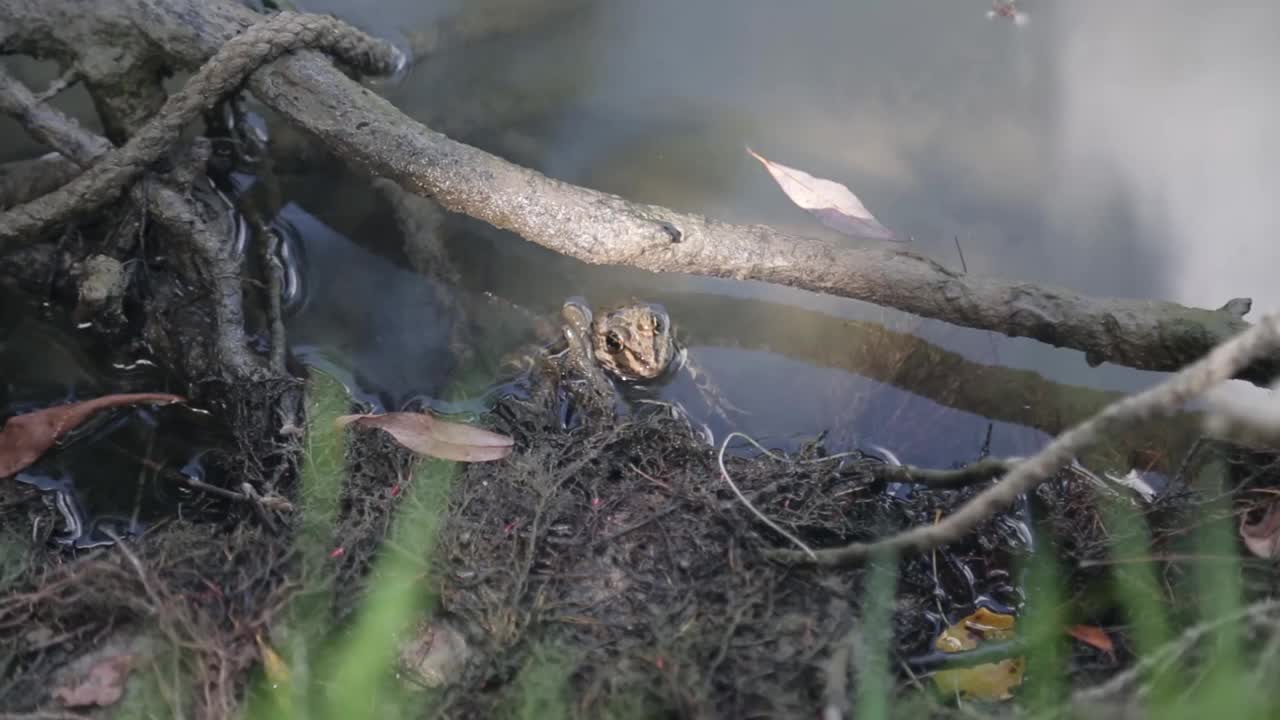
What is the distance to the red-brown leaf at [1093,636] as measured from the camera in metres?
2.12

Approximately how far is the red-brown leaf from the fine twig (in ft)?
1.79

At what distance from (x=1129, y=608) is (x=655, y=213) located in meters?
1.62

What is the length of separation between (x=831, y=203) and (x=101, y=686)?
276cm

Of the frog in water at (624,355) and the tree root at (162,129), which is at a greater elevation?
the tree root at (162,129)

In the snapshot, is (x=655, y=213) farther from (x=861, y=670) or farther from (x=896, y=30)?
(x=896, y=30)

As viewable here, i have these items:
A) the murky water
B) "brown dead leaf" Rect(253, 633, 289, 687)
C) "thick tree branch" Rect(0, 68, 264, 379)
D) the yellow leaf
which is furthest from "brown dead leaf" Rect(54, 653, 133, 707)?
the yellow leaf

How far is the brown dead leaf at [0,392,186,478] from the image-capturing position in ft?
8.18

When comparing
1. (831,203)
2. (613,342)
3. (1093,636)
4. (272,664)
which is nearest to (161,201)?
(613,342)

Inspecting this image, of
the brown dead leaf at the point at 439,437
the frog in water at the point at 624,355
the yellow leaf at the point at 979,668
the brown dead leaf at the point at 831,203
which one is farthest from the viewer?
the brown dead leaf at the point at 831,203

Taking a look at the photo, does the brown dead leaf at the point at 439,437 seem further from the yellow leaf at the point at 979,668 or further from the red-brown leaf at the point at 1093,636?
the red-brown leaf at the point at 1093,636

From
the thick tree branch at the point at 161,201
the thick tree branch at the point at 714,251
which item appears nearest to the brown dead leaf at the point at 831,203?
the thick tree branch at the point at 714,251

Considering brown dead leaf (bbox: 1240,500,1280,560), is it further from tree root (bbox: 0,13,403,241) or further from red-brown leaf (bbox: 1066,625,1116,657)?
tree root (bbox: 0,13,403,241)

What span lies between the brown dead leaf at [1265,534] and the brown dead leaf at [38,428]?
312 centimetres

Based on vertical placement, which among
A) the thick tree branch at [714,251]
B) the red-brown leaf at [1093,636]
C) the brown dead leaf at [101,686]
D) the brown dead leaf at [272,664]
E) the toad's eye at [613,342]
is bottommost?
the brown dead leaf at [101,686]
